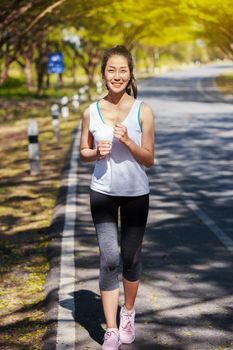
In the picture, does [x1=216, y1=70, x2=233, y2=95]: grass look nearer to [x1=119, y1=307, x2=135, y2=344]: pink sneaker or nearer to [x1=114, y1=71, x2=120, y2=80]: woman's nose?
[x1=119, y1=307, x2=135, y2=344]: pink sneaker

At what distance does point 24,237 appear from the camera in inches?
319

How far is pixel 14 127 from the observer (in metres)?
24.2

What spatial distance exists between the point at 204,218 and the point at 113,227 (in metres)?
4.40

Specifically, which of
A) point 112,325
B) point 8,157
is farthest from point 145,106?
point 8,157

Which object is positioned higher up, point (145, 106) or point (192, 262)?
point (145, 106)

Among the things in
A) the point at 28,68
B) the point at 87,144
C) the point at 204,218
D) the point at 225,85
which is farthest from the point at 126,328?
the point at 225,85

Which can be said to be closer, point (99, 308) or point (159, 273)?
point (99, 308)

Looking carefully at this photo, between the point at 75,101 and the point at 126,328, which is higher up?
the point at 126,328

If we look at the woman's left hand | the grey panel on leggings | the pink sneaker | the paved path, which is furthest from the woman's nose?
the paved path

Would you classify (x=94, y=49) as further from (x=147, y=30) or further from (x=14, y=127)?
(x=14, y=127)

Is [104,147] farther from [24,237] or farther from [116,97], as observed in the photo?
[24,237]

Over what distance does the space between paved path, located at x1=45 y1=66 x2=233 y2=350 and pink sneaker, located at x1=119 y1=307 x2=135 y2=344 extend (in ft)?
0.19

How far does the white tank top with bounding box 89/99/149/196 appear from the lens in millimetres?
4188

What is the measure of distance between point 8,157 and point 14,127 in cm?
872
